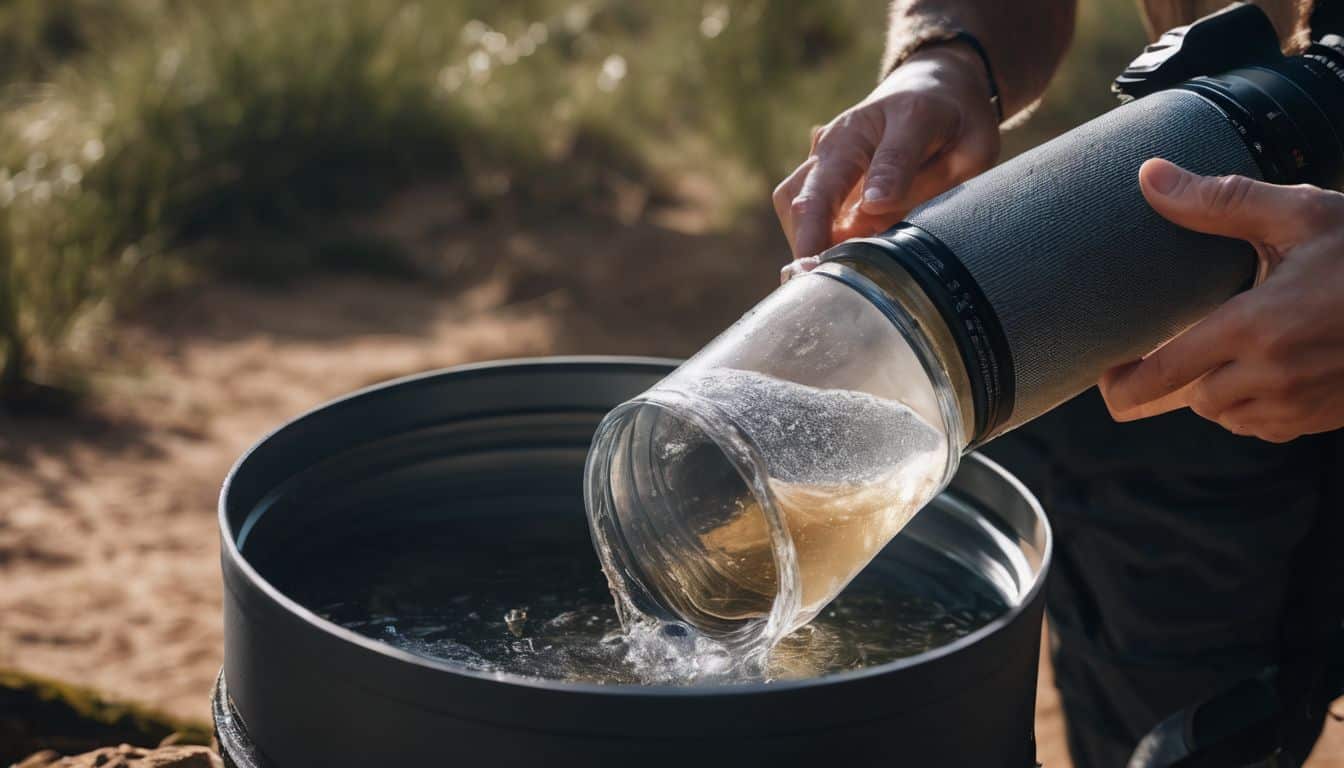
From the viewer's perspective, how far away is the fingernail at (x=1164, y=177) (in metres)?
1.15

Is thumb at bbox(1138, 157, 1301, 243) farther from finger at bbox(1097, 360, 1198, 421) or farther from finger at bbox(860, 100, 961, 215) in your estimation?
finger at bbox(860, 100, 961, 215)

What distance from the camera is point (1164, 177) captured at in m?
1.16

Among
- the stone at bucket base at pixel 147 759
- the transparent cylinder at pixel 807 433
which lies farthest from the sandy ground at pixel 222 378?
the transparent cylinder at pixel 807 433

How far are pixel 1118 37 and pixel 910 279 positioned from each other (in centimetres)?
589

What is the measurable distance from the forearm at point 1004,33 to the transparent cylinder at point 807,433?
77 centimetres

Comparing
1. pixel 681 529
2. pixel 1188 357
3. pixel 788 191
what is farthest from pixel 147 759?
pixel 1188 357

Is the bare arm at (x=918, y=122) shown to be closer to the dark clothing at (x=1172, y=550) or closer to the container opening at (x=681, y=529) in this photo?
the container opening at (x=681, y=529)

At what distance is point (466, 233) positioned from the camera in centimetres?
556

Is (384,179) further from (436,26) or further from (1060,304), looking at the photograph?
(1060,304)

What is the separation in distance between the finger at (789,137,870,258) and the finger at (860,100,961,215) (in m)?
0.02

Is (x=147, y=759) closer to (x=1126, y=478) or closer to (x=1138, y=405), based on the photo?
(x=1138, y=405)

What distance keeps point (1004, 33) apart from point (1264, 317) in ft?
2.58

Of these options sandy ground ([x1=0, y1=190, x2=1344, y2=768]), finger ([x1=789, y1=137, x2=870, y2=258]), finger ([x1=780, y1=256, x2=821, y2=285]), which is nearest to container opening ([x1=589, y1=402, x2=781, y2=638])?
finger ([x1=780, y1=256, x2=821, y2=285])

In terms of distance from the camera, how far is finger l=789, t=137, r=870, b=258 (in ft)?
4.91
